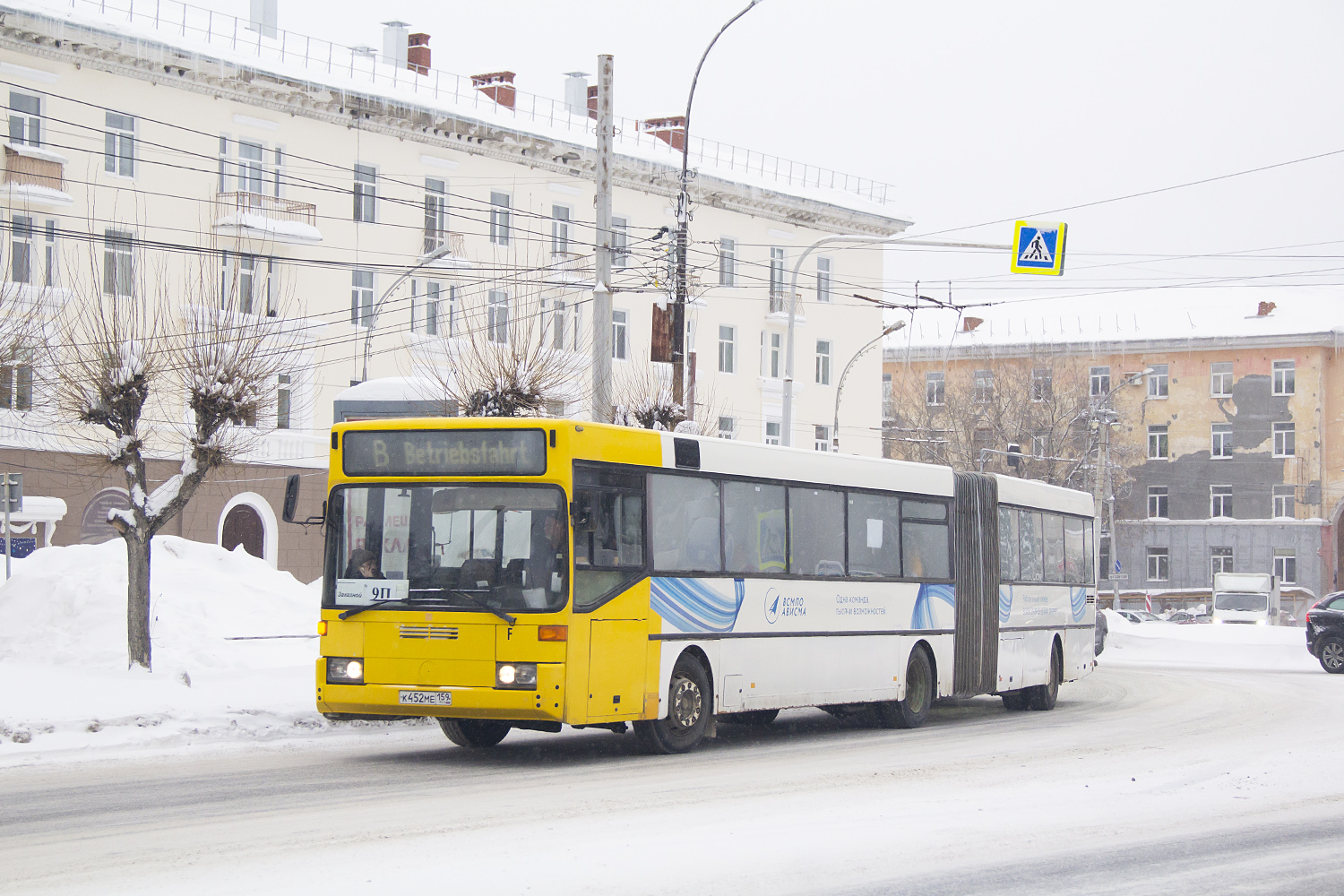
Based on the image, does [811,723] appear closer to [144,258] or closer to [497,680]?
[497,680]

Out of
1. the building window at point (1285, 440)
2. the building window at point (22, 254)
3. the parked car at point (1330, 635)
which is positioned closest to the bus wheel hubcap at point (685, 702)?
the parked car at point (1330, 635)

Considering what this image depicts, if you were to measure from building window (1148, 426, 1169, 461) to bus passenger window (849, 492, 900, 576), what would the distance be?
64671 mm

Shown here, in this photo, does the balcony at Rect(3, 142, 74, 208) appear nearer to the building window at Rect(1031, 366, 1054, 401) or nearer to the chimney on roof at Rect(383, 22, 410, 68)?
the chimney on roof at Rect(383, 22, 410, 68)

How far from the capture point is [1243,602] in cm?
6097

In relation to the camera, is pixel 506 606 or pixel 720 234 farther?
A: pixel 720 234

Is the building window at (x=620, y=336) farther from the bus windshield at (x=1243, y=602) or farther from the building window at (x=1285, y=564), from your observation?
the building window at (x=1285, y=564)

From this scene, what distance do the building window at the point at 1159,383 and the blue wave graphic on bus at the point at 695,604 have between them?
223 feet

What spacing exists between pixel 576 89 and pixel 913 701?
39064 mm

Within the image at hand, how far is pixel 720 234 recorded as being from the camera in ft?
175

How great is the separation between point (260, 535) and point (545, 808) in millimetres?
32782

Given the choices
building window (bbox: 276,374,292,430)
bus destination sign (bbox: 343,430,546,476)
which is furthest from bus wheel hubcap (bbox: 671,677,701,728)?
building window (bbox: 276,374,292,430)

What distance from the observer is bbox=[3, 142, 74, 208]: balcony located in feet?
116

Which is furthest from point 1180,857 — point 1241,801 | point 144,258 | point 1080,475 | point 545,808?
point 1080,475

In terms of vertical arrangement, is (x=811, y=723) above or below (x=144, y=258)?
below
